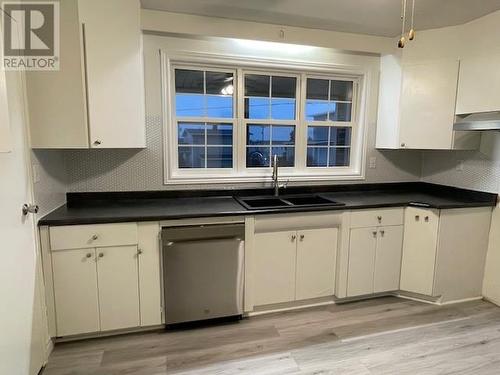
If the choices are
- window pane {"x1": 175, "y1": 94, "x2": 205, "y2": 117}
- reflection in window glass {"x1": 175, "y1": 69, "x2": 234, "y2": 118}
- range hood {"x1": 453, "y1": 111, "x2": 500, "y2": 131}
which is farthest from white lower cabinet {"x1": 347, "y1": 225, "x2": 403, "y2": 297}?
window pane {"x1": 175, "y1": 94, "x2": 205, "y2": 117}

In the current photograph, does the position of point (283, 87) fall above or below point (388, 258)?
above

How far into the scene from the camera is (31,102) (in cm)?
190

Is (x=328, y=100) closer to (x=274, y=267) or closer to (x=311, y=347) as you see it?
(x=274, y=267)

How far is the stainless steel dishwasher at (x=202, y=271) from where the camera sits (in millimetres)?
2201

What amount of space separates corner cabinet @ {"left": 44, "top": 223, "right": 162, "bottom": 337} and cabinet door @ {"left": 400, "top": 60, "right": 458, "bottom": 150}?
2.49 meters

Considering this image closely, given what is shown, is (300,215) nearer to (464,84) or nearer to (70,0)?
(464,84)

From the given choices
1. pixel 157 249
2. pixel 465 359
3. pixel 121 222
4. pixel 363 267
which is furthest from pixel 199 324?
pixel 465 359

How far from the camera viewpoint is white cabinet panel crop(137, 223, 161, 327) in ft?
7.13

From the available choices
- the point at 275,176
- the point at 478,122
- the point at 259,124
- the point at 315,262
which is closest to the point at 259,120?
the point at 259,124

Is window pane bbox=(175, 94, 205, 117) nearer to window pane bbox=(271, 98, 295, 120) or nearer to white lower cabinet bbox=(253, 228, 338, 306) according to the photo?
window pane bbox=(271, 98, 295, 120)

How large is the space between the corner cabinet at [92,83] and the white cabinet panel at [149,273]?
683 mm

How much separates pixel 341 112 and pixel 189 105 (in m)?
1.62

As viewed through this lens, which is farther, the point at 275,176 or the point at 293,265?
the point at 275,176

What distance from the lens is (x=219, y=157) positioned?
2947mm
